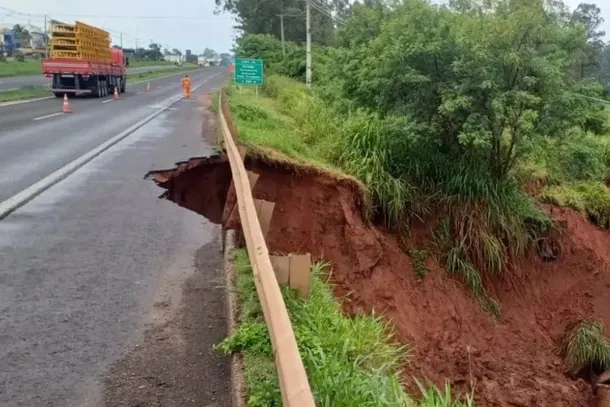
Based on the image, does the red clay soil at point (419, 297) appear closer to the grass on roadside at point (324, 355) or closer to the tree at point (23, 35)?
the grass on roadside at point (324, 355)

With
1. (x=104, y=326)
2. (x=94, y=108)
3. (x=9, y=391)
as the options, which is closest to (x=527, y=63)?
(x=104, y=326)

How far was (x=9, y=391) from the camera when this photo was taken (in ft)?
12.1

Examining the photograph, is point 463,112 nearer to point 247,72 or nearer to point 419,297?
point 419,297

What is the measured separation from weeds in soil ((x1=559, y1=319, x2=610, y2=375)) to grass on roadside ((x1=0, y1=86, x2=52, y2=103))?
971 inches

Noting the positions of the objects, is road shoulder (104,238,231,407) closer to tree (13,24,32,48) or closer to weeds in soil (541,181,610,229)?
weeds in soil (541,181,610,229)

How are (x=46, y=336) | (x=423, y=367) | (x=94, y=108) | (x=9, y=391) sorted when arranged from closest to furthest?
(x=9, y=391) < (x=46, y=336) < (x=423, y=367) < (x=94, y=108)

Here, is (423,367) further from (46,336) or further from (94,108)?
(94,108)

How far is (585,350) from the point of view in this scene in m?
10.7

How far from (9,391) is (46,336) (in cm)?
73

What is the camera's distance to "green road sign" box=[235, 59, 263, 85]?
25.4 metres

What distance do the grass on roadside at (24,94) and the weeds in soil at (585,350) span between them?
2467 cm

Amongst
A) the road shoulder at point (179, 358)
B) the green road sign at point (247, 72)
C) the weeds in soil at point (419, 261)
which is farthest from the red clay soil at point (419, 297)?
the green road sign at point (247, 72)

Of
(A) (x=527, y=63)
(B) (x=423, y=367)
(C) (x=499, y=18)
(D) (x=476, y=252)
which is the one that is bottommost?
(B) (x=423, y=367)

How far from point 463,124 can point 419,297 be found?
271 cm
